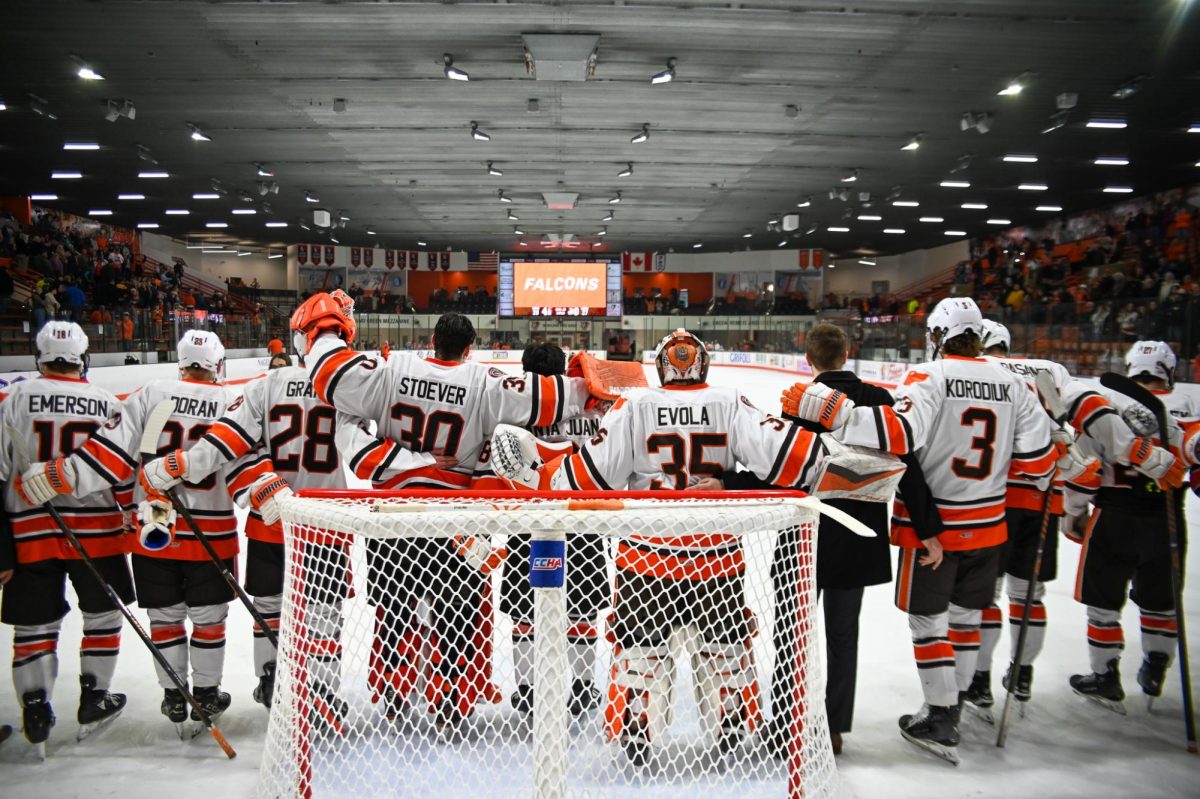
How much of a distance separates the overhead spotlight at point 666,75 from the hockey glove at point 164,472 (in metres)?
7.40

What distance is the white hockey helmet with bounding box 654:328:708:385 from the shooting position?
2.28m

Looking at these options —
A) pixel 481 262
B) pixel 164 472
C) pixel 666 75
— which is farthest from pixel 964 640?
pixel 481 262

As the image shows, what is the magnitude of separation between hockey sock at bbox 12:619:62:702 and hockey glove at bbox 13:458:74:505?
17.7 inches

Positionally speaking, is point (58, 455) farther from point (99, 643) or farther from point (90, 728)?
point (90, 728)

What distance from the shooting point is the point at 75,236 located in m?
16.5

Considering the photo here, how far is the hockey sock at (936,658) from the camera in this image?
2516 mm

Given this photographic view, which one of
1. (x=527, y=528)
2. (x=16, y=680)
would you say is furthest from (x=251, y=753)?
(x=527, y=528)

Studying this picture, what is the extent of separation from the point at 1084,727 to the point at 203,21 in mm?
8674

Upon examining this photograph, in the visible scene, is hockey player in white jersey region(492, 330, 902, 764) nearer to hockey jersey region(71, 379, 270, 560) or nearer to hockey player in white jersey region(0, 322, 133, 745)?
hockey jersey region(71, 379, 270, 560)

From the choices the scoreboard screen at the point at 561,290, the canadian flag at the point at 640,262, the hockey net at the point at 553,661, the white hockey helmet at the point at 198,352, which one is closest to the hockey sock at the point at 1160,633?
the hockey net at the point at 553,661

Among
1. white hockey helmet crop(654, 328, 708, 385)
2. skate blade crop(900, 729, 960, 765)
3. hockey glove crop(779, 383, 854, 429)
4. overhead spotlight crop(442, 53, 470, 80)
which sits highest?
overhead spotlight crop(442, 53, 470, 80)

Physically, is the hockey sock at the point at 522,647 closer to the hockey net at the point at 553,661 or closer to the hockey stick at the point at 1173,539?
the hockey net at the point at 553,661

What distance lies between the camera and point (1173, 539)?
9.07 ft

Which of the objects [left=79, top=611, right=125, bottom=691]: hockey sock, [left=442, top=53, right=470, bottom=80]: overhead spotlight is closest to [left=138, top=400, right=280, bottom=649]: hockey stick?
[left=79, top=611, right=125, bottom=691]: hockey sock
